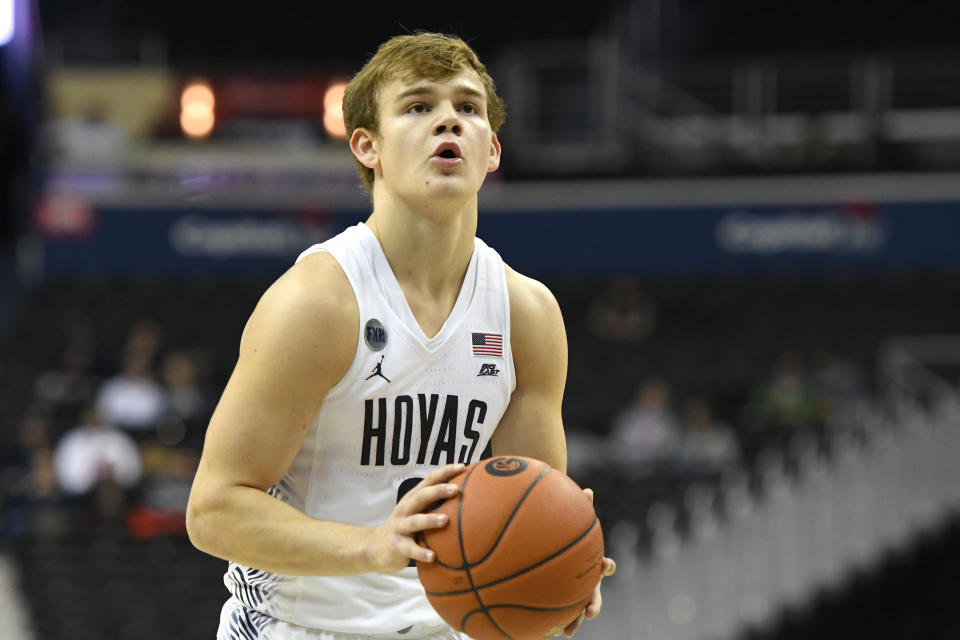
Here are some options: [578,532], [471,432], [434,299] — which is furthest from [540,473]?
[434,299]

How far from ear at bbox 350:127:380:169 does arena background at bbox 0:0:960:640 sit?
780 centimetres

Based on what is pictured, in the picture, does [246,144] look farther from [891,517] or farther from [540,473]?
[540,473]

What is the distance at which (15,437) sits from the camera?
1165cm

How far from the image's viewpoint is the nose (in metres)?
3.01

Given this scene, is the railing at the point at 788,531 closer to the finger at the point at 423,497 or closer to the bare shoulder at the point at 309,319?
the bare shoulder at the point at 309,319

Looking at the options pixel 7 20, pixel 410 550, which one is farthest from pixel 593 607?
pixel 7 20

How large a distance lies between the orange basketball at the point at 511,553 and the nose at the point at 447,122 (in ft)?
2.41

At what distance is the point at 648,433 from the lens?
11.7 metres

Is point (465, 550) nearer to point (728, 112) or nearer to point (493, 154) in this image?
point (493, 154)

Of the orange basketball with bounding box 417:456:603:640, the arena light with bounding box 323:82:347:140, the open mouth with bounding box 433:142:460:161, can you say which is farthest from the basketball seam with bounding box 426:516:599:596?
the arena light with bounding box 323:82:347:140

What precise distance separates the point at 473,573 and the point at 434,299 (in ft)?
2.40

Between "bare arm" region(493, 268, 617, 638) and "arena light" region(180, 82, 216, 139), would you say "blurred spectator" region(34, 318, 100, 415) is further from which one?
"bare arm" region(493, 268, 617, 638)

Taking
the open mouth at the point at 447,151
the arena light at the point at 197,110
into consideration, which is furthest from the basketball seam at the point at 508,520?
the arena light at the point at 197,110

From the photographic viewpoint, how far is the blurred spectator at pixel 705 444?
11.0 m
